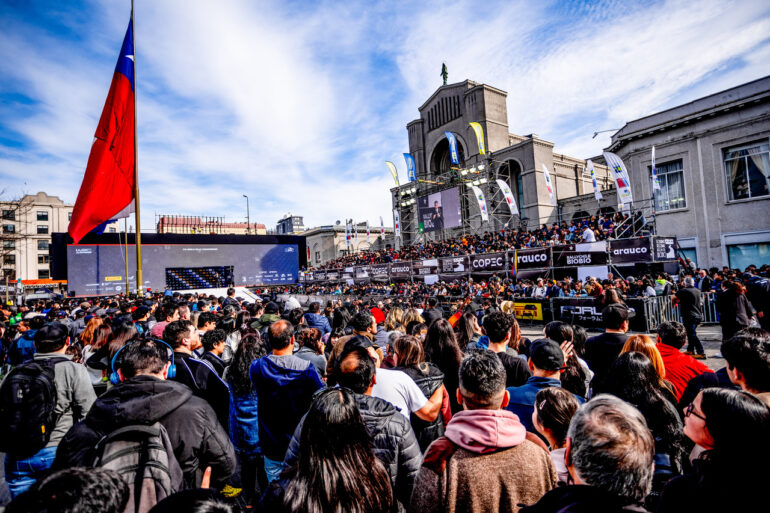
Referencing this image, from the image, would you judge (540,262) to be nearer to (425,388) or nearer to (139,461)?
(425,388)

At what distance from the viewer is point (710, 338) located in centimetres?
1045

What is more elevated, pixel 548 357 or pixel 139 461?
pixel 548 357

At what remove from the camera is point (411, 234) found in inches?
1619

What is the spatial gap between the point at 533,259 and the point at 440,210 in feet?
54.5

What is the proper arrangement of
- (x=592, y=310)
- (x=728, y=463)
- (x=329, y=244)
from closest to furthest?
(x=728, y=463) → (x=592, y=310) → (x=329, y=244)

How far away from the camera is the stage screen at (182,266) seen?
28.1 meters

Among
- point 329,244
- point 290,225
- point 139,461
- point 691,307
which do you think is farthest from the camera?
point 290,225

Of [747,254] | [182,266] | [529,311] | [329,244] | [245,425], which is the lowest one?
[529,311]

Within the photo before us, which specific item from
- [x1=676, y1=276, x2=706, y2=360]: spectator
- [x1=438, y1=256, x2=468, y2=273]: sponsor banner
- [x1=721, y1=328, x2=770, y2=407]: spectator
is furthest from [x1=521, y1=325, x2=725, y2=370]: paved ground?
[x1=438, y1=256, x2=468, y2=273]: sponsor banner

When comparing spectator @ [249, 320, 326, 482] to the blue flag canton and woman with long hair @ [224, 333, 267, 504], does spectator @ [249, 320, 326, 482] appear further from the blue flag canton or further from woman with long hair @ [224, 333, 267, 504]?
the blue flag canton

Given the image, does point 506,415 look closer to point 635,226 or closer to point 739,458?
point 739,458

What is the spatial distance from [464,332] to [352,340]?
254cm

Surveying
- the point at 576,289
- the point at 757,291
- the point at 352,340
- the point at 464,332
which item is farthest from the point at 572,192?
the point at 352,340

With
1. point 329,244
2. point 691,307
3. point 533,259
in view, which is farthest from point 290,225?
point 691,307
